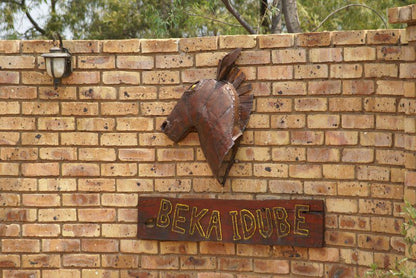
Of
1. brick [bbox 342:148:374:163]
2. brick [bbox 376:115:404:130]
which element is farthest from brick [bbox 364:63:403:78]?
brick [bbox 342:148:374:163]

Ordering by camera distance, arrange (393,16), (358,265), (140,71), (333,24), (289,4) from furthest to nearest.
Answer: (333,24)
(289,4)
(140,71)
(358,265)
(393,16)

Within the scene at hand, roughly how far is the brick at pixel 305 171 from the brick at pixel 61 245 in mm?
1536

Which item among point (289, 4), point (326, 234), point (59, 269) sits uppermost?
point (289, 4)

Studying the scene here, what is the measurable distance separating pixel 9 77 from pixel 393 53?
2522 millimetres

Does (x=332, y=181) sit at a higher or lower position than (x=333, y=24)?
lower

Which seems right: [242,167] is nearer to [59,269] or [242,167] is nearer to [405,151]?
[405,151]

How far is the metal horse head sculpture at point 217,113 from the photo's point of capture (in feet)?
13.8

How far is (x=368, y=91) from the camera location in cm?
402

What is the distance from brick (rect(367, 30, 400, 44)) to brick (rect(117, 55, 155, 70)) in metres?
1.41

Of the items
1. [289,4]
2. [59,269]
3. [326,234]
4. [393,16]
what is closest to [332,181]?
[326,234]

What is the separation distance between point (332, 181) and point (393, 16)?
107 cm

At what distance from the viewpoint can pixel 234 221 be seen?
4277 millimetres

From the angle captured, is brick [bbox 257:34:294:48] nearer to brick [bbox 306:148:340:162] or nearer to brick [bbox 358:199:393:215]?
brick [bbox 306:148:340:162]

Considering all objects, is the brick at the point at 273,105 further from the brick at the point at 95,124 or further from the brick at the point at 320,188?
the brick at the point at 95,124
